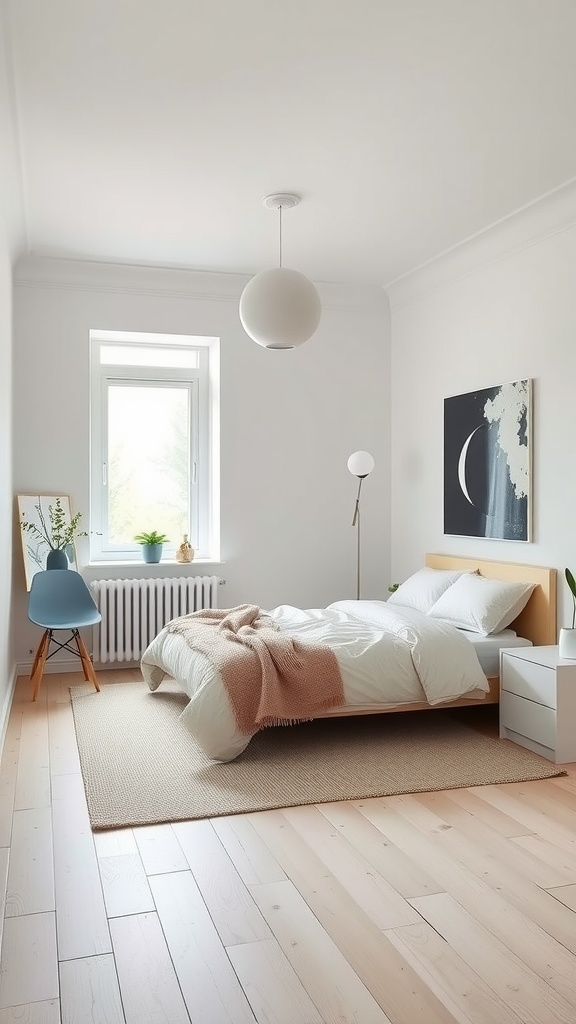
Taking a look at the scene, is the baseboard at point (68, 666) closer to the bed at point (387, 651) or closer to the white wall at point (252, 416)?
the white wall at point (252, 416)

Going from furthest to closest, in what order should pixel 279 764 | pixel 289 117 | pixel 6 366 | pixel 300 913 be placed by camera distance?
1. pixel 6 366
2. pixel 279 764
3. pixel 289 117
4. pixel 300 913

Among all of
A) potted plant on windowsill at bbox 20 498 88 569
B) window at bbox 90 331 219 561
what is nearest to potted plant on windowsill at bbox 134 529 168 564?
window at bbox 90 331 219 561

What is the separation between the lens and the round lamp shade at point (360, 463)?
18.7 ft

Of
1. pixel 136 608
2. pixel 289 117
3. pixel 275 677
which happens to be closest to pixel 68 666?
pixel 136 608

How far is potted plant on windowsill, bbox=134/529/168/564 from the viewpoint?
19.1 ft

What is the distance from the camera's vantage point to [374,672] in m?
3.87

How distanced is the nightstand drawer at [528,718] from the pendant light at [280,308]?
199 cm

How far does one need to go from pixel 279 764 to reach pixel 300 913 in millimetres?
1301

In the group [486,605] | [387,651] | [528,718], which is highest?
[486,605]

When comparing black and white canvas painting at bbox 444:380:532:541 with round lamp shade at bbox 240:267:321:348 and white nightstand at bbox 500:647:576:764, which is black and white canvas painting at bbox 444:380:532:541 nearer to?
white nightstand at bbox 500:647:576:764

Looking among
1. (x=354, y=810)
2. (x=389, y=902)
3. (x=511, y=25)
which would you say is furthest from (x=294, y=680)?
(x=511, y=25)

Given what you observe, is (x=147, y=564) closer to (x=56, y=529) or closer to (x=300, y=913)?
(x=56, y=529)

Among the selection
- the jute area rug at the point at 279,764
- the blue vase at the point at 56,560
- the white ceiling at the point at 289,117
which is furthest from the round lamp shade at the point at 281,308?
the blue vase at the point at 56,560

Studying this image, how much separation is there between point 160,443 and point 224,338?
880mm
